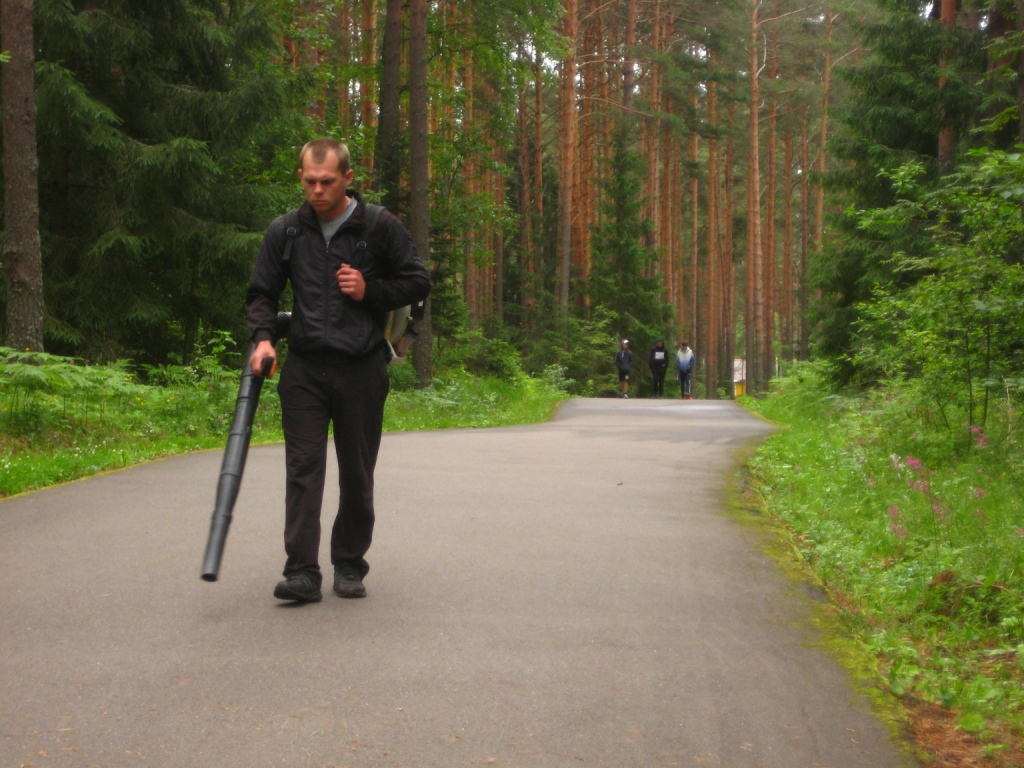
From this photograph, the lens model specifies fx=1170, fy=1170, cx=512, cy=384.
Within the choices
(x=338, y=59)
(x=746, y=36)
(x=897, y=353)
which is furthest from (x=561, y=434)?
(x=746, y=36)

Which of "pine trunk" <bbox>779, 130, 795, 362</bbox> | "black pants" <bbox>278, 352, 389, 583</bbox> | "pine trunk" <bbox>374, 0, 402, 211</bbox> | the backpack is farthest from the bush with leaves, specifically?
"pine trunk" <bbox>779, 130, 795, 362</bbox>

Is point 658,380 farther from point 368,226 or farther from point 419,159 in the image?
point 368,226

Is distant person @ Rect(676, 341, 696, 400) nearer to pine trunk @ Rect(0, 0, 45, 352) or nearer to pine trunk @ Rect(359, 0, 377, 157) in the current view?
pine trunk @ Rect(359, 0, 377, 157)

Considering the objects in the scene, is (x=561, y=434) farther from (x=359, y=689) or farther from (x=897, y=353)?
(x=359, y=689)

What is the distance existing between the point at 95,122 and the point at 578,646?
1445 cm

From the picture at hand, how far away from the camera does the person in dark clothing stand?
5.32 m

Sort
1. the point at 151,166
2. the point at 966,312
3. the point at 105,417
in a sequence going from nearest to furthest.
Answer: the point at 966,312 → the point at 105,417 → the point at 151,166

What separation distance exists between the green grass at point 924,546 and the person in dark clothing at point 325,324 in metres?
2.49

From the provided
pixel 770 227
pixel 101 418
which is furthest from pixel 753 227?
pixel 101 418

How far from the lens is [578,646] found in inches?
192

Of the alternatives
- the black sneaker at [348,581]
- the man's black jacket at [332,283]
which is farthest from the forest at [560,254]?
the man's black jacket at [332,283]

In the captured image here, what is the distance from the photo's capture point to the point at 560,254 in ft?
124

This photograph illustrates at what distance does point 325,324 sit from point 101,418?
26.1 ft

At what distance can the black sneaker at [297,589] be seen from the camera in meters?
5.31
